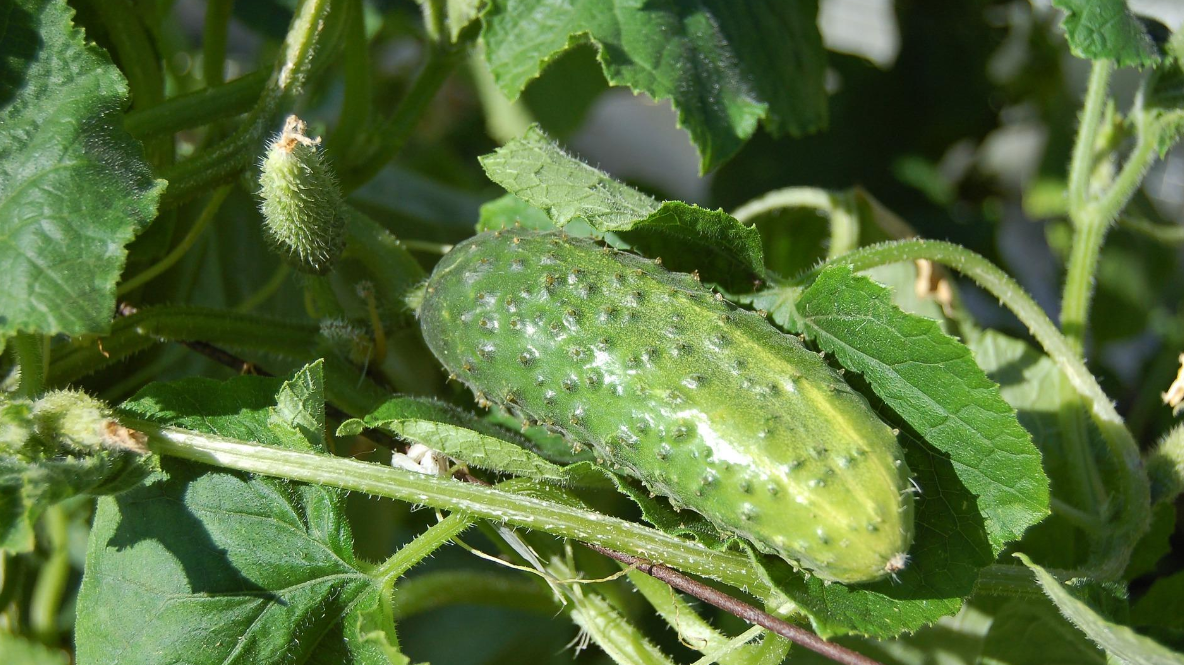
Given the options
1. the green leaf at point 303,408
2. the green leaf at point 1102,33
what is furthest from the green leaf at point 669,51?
the green leaf at point 303,408

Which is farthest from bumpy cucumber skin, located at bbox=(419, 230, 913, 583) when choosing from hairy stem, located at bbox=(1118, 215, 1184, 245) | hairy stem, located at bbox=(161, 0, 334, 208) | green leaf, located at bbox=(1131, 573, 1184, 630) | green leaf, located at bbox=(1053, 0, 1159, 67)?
hairy stem, located at bbox=(1118, 215, 1184, 245)

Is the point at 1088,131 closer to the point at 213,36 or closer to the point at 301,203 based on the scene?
the point at 301,203

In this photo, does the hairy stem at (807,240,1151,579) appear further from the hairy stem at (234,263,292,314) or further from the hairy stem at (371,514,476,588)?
the hairy stem at (234,263,292,314)

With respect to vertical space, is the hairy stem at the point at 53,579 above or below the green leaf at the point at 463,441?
below

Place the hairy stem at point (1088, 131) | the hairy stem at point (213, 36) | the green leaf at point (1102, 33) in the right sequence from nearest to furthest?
the green leaf at point (1102, 33)
the hairy stem at point (1088, 131)
the hairy stem at point (213, 36)

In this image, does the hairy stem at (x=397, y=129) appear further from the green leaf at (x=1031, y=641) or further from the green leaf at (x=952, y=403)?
the green leaf at (x=1031, y=641)

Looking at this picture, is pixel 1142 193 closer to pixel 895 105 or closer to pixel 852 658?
pixel 895 105
